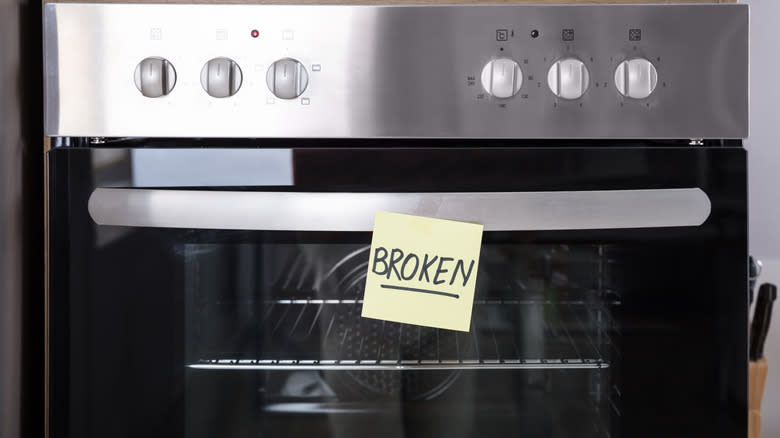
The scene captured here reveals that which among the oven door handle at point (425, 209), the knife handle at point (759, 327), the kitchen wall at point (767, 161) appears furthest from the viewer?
the kitchen wall at point (767, 161)

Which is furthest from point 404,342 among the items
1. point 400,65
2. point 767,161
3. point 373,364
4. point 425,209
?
point 767,161

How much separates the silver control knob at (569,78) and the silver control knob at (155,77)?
0.41 metres

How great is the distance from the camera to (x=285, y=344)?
2.26 ft

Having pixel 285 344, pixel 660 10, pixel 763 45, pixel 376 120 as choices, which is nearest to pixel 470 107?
pixel 376 120

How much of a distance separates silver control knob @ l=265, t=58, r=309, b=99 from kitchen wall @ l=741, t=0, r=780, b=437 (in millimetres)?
981

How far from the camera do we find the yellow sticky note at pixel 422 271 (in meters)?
0.65

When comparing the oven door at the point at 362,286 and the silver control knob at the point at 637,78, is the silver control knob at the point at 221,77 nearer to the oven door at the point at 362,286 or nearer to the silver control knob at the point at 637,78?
the oven door at the point at 362,286

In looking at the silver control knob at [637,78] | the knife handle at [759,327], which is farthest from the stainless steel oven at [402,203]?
the knife handle at [759,327]

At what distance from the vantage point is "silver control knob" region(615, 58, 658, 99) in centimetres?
65

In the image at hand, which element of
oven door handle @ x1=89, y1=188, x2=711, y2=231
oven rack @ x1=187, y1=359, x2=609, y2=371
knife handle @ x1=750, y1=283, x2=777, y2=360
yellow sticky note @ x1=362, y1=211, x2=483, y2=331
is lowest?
knife handle @ x1=750, y1=283, x2=777, y2=360

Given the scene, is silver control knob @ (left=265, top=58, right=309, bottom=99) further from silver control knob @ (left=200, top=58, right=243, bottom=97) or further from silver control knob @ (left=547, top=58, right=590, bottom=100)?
silver control knob @ (left=547, top=58, right=590, bottom=100)

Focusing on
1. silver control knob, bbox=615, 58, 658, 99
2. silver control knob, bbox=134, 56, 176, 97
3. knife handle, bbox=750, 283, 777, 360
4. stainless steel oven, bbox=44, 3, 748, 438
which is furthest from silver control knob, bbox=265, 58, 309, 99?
knife handle, bbox=750, 283, 777, 360

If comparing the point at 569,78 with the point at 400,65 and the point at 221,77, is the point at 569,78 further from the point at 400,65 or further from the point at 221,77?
the point at 221,77

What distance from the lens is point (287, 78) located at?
0.66 m
